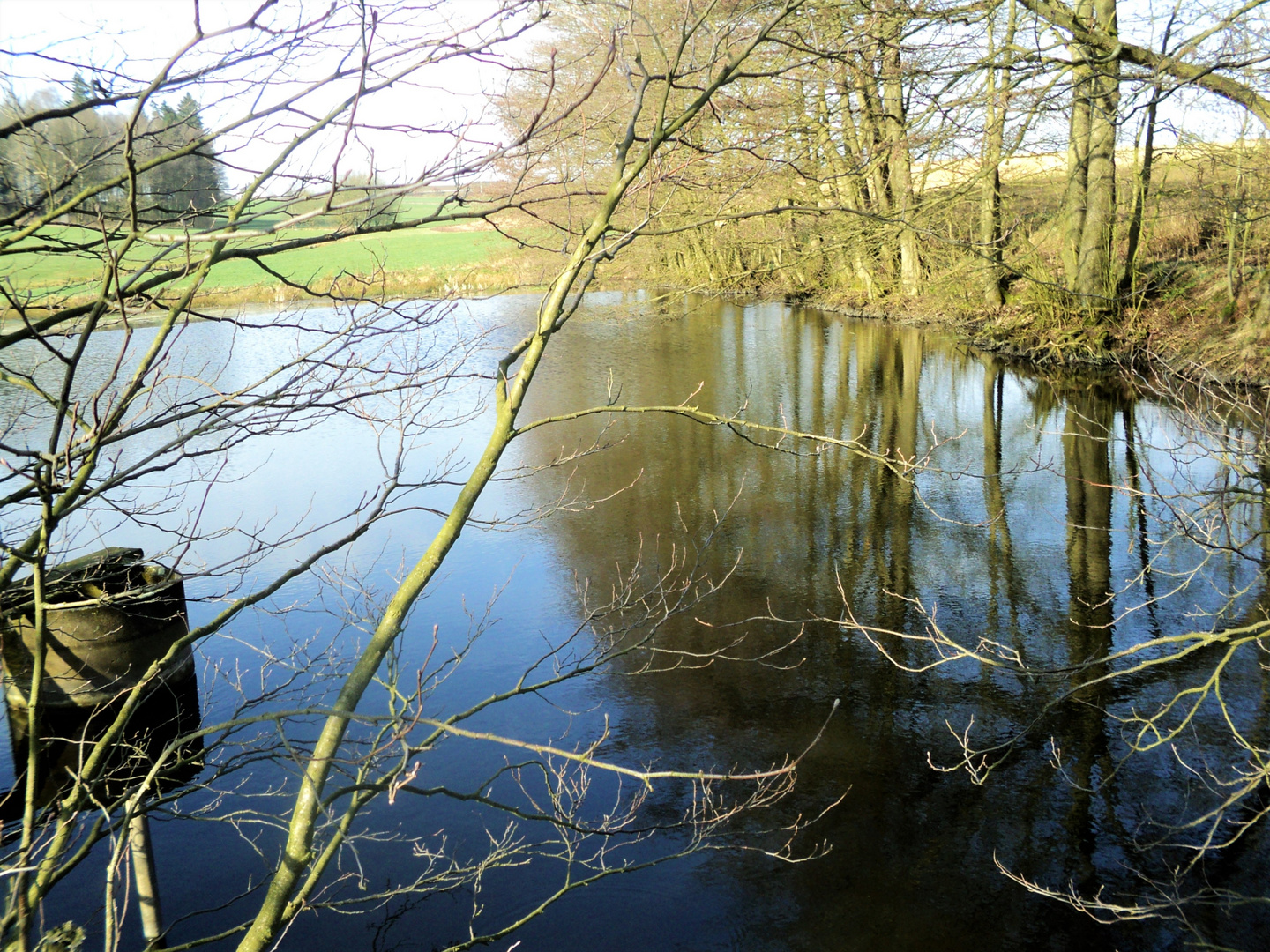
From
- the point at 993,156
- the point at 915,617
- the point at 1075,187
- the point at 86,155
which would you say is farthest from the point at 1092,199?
the point at 86,155

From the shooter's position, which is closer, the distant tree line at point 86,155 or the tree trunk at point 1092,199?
the distant tree line at point 86,155

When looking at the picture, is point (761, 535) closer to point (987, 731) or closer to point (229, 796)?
point (987, 731)

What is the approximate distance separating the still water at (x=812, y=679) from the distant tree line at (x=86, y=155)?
1.50m

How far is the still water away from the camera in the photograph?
5.57 metres

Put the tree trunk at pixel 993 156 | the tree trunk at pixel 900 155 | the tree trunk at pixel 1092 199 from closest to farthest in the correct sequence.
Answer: the tree trunk at pixel 900 155
the tree trunk at pixel 993 156
the tree trunk at pixel 1092 199

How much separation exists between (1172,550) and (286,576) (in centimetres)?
895

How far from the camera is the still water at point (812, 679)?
5.57 metres

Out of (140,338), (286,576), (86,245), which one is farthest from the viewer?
(140,338)

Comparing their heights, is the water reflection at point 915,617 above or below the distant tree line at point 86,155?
below

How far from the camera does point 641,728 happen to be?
736cm

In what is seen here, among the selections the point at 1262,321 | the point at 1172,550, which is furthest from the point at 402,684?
the point at 1262,321

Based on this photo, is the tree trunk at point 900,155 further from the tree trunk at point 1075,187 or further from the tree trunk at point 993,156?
the tree trunk at point 1075,187

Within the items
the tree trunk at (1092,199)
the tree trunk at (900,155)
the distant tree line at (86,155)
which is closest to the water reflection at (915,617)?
the tree trunk at (1092,199)

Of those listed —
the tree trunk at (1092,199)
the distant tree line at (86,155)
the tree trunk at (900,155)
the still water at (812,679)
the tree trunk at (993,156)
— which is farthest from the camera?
the tree trunk at (1092,199)
